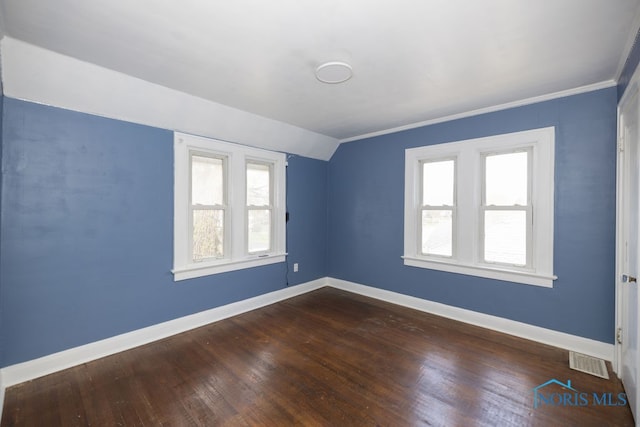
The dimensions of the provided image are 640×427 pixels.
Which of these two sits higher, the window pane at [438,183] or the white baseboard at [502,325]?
the window pane at [438,183]

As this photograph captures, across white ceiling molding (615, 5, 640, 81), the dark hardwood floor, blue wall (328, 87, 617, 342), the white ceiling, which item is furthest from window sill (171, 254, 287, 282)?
white ceiling molding (615, 5, 640, 81)

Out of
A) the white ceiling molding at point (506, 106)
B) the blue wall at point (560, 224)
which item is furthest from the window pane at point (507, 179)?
the white ceiling molding at point (506, 106)

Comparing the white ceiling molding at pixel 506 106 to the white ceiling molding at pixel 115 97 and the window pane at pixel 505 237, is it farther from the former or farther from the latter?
the white ceiling molding at pixel 115 97

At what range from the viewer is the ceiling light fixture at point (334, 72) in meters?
2.12

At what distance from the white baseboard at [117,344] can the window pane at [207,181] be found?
1323mm

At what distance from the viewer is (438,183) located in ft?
12.0

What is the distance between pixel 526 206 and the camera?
296 centimetres

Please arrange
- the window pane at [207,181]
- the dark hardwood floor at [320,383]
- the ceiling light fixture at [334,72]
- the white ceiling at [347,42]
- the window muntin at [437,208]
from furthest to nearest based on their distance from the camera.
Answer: the window muntin at [437,208] < the window pane at [207,181] < the ceiling light fixture at [334,72] < the dark hardwood floor at [320,383] < the white ceiling at [347,42]

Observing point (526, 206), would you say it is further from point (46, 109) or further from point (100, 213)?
point (46, 109)

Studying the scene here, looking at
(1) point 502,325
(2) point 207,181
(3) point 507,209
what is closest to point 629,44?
(3) point 507,209

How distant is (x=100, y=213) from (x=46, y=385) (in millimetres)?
1388

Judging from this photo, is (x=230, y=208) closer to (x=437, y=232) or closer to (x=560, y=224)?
(x=437, y=232)

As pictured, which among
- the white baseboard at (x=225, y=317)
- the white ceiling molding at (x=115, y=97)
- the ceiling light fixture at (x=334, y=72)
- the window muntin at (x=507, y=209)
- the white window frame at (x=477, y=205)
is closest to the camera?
the white ceiling molding at (x=115, y=97)

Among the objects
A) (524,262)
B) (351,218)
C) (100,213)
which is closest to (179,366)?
(100,213)
